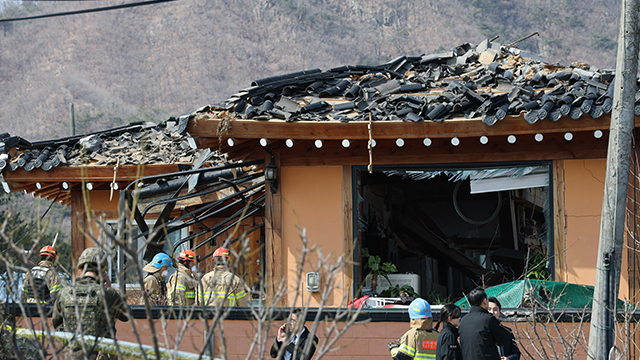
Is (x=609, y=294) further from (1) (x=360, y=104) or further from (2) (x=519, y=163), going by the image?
(1) (x=360, y=104)

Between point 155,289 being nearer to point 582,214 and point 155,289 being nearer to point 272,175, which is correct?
point 272,175

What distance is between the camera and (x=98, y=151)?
12.8 metres

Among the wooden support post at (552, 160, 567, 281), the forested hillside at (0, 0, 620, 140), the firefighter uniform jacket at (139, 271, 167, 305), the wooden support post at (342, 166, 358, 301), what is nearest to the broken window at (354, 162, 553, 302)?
the wooden support post at (342, 166, 358, 301)

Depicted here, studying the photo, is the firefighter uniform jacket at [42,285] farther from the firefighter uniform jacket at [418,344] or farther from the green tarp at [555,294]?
the green tarp at [555,294]

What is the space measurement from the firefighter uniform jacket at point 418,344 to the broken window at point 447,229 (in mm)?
5376

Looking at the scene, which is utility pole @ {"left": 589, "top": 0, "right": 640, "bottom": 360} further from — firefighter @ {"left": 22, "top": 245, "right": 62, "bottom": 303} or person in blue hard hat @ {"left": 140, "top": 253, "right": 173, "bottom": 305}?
person in blue hard hat @ {"left": 140, "top": 253, "right": 173, "bottom": 305}

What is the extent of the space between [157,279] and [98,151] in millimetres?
4436

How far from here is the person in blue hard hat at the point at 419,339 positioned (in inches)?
237

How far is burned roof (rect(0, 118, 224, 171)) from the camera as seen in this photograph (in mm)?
11688

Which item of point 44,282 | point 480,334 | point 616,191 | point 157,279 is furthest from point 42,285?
point 157,279

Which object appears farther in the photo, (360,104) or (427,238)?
(427,238)

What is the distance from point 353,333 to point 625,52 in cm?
376

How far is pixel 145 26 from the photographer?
3462 inches

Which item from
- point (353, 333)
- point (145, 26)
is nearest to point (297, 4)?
point (145, 26)
